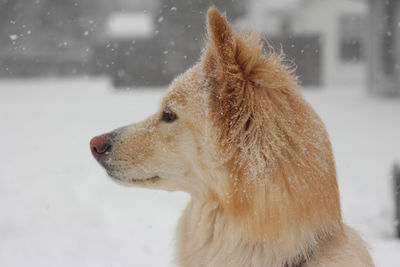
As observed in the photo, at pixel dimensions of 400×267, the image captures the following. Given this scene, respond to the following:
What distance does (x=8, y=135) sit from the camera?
10219 mm

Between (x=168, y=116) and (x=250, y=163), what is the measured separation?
25.7 inches

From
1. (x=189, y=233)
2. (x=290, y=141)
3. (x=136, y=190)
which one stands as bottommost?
(x=136, y=190)

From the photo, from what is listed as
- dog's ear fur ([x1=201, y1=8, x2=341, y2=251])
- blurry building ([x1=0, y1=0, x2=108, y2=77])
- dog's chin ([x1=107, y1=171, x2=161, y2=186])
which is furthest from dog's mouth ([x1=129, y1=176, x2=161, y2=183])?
blurry building ([x1=0, y1=0, x2=108, y2=77])

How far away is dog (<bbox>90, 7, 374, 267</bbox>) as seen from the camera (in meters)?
2.04

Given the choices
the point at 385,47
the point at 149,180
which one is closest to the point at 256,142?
the point at 149,180

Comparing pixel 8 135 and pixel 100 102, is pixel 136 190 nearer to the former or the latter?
pixel 8 135

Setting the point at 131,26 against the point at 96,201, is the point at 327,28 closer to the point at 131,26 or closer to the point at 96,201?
the point at 131,26

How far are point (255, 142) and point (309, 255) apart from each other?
67 cm

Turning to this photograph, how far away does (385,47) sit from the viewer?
17016mm

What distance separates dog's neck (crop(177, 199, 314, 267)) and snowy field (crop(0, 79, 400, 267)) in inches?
10.7

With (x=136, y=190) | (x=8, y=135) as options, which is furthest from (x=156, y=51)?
(x=136, y=190)

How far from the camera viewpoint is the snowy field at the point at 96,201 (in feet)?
13.7

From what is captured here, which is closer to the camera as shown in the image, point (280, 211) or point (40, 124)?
point (280, 211)

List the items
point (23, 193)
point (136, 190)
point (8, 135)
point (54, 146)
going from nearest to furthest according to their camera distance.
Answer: point (23, 193), point (136, 190), point (54, 146), point (8, 135)
